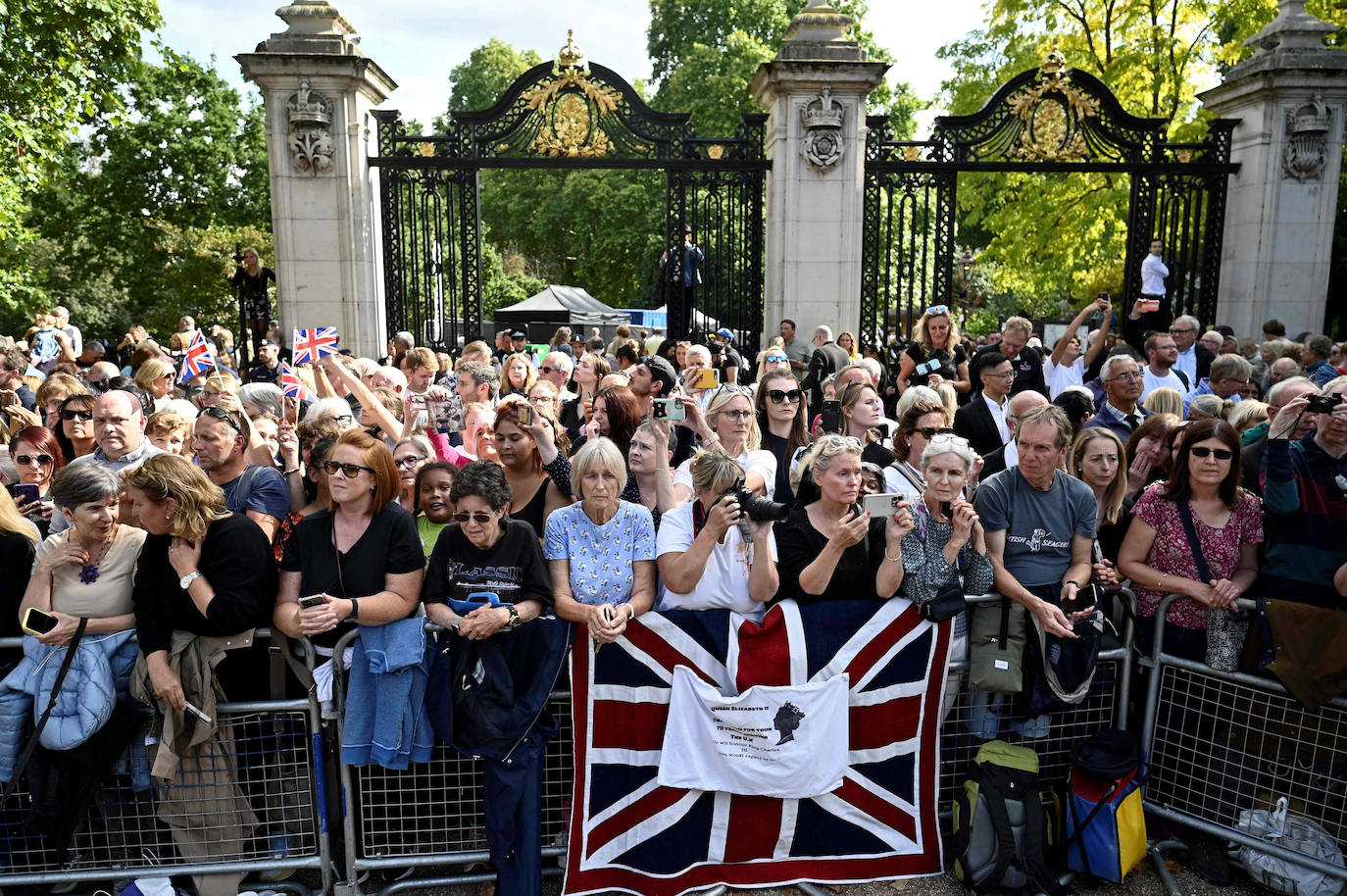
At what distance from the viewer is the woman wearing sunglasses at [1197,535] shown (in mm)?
4461

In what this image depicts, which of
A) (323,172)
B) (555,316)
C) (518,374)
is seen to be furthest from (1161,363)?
(555,316)

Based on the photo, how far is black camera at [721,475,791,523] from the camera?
3957 millimetres

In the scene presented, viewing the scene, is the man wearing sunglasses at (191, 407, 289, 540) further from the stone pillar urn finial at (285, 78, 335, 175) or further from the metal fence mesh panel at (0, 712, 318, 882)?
the stone pillar urn finial at (285, 78, 335, 175)

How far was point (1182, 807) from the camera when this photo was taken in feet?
15.1

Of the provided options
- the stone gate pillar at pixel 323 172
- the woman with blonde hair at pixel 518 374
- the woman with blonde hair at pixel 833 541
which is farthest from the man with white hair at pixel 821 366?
the stone gate pillar at pixel 323 172

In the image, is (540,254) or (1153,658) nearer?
(1153,658)

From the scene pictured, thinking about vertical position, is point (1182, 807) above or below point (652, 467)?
below

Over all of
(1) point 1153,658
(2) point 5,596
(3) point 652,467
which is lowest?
(1) point 1153,658

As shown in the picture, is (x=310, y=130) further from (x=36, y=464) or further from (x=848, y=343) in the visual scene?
(x=36, y=464)

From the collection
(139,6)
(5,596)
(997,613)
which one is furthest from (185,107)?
(997,613)

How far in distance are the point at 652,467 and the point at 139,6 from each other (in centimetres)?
1578

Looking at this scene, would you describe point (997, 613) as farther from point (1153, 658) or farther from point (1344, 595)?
point (1344, 595)

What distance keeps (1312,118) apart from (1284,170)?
2.37 feet

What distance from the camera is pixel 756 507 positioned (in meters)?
3.99
